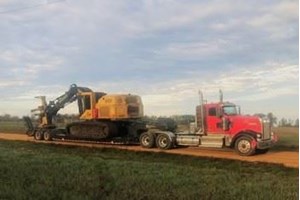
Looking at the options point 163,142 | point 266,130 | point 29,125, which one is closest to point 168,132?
point 163,142

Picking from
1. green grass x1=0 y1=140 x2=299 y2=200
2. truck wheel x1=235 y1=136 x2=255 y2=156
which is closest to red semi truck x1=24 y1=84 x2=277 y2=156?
truck wheel x1=235 y1=136 x2=255 y2=156

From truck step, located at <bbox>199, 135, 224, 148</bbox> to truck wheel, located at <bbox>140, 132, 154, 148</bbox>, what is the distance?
3.68 meters

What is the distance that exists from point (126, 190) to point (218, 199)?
7.42ft

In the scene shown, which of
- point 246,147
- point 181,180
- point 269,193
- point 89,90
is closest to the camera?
point 269,193

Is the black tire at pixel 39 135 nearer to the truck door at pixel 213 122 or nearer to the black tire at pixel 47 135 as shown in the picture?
the black tire at pixel 47 135

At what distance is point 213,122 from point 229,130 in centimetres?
107

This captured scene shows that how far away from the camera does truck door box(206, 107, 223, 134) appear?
28.0m

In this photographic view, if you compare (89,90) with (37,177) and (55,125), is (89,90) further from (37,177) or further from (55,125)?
(37,177)

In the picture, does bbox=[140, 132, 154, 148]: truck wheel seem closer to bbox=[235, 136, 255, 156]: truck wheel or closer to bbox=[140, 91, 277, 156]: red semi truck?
bbox=[140, 91, 277, 156]: red semi truck

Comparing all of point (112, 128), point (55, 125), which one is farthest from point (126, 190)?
point (55, 125)

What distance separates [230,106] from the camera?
91.9 feet

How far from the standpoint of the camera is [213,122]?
92.6 feet

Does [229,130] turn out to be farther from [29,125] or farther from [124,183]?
[29,125]

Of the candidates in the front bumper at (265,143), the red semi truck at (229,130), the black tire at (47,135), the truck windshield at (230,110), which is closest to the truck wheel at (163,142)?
the red semi truck at (229,130)
